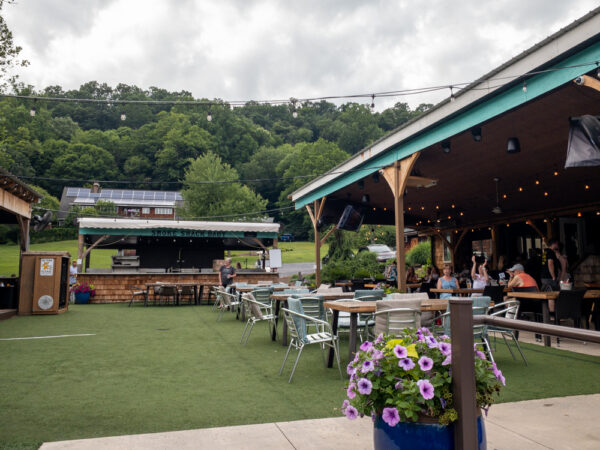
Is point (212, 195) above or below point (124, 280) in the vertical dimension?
above

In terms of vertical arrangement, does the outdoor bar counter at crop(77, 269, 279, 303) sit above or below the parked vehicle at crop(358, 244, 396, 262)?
below

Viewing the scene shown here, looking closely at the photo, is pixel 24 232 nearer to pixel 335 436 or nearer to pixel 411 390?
pixel 335 436

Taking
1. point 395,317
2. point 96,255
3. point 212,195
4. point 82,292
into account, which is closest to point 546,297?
point 395,317

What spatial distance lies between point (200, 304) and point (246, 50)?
8.62 metres

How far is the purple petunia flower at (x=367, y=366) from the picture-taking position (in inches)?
83.9

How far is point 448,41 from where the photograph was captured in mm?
15148

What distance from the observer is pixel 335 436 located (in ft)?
9.91

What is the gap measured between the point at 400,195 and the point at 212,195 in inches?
1362

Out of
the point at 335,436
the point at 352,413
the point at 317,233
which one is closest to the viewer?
the point at 352,413

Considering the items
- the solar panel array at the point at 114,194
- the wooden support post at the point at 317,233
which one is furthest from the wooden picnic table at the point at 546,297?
the solar panel array at the point at 114,194

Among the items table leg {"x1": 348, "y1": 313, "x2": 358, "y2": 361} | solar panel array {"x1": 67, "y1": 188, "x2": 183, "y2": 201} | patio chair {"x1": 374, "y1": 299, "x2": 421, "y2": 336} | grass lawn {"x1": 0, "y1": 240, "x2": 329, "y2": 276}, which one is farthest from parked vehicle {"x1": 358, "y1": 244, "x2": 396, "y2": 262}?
solar panel array {"x1": 67, "y1": 188, "x2": 183, "y2": 201}

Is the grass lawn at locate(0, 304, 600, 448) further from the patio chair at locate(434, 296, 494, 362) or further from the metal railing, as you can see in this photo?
the metal railing

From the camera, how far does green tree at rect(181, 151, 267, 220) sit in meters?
40.9

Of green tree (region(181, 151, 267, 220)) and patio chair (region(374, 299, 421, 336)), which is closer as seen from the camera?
patio chair (region(374, 299, 421, 336))
